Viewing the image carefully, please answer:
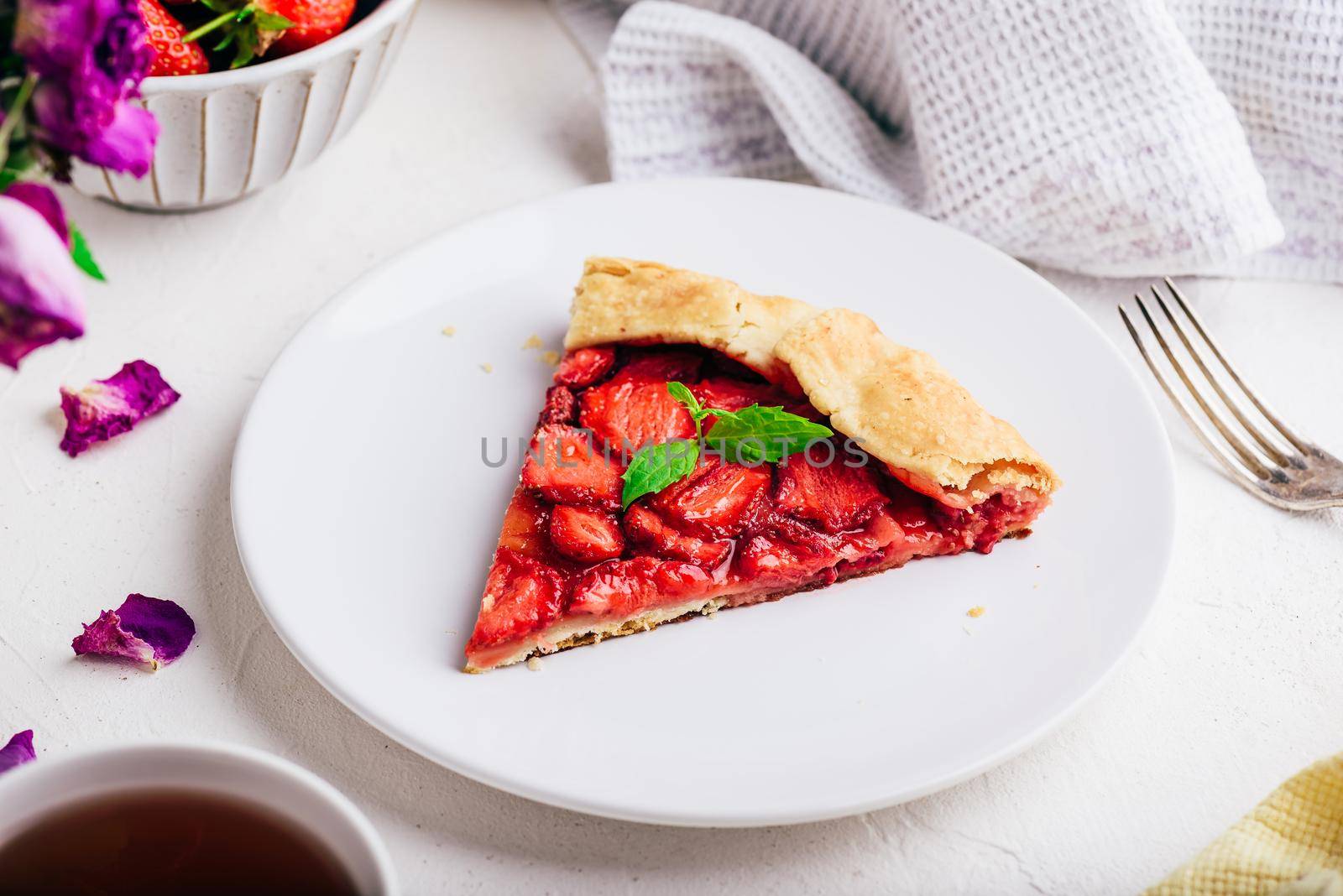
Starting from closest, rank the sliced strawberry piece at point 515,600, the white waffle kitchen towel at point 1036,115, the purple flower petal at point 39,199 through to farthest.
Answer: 1. the purple flower petal at point 39,199
2. the sliced strawberry piece at point 515,600
3. the white waffle kitchen towel at point 1036,115

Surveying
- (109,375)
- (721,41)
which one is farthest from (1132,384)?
(109,375)

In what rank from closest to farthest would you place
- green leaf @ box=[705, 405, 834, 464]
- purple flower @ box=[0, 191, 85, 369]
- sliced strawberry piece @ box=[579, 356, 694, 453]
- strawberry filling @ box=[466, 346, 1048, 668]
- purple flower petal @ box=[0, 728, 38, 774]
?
purple flower @ box=[0, 191, 85, 369] → purple flower petal @ box=[0, 728, 38, 774] → strawberry filling @ box=[466, 346, 1048, 668] → green leaf @ box=[705, 405, 834, 464] → sliced strawberry piece @ box=[579, 356, 694, 453]

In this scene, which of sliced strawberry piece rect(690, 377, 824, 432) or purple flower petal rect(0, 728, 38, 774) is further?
sliced strawberry piece rect(690, 377, 824, 432)

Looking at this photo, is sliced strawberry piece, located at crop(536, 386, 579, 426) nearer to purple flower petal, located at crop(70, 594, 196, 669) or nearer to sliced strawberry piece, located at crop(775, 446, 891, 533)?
sliced strawberry piece, located at crop(775, 446, 891, 533)

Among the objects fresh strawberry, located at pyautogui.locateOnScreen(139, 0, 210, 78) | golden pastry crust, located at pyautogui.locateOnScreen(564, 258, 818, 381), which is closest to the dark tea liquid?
golden pastry crust, located at pyautogui.locateOnScreen(564, 258, 818, 381)

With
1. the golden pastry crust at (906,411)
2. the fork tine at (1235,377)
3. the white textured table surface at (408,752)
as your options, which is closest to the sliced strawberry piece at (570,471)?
the golden pastry crust at (906,411)

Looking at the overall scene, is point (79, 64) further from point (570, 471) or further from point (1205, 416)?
point (1205, 416)

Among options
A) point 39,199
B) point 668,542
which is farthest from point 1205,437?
point 39,199

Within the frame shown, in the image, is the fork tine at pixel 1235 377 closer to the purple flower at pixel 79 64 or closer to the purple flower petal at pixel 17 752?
the purple flower at pixel 79 64
